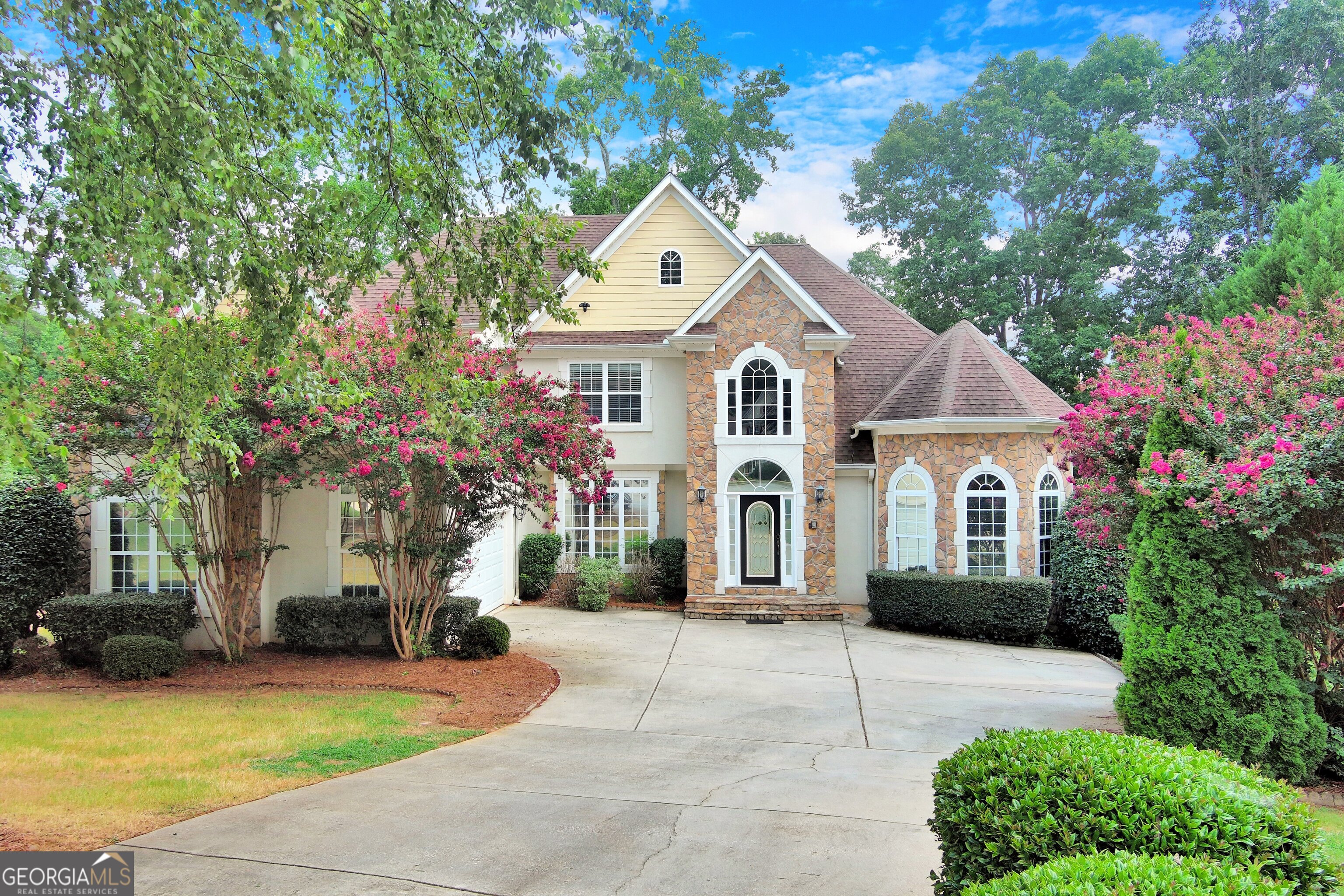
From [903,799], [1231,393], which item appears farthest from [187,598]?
[1231,393]

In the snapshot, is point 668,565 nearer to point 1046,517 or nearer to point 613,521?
point 613,521

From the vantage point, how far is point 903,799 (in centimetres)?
616

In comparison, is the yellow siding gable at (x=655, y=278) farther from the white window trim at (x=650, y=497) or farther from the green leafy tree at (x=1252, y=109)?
the green leafy tree at (x=1252, y=109)

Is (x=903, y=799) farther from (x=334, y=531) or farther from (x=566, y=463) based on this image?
(x=334, y=531)

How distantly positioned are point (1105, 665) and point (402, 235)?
1202cm

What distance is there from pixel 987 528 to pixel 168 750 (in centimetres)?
1302

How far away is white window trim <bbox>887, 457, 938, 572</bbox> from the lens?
1478cm

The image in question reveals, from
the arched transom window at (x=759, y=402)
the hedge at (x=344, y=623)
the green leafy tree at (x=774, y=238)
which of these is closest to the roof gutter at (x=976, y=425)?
the arched transom window at (x=759, y=402)

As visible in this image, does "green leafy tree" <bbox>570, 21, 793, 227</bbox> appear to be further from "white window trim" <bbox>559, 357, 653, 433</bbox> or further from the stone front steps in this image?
the stone front steps

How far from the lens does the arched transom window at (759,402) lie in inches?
616

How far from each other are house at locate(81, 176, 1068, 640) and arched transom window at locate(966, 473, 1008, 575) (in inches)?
1.1

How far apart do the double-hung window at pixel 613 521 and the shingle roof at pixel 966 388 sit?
5298mm

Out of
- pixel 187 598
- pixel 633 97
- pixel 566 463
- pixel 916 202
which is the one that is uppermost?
pixel 916 202

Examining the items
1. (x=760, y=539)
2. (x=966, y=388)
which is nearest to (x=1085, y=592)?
(x=966, y=388)
